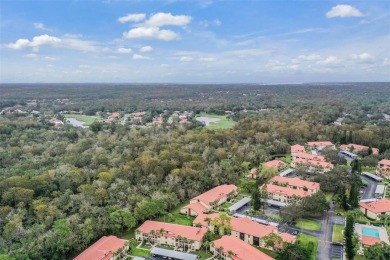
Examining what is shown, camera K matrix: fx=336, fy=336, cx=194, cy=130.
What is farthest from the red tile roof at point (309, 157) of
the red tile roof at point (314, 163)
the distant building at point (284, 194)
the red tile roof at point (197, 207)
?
the red tile roof at point (197, 207)

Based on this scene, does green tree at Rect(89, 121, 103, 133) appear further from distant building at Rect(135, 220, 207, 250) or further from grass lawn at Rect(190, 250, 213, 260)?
grass lawn at Rect(190, 250, 213, 260)

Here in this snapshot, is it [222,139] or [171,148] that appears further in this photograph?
[222,139]

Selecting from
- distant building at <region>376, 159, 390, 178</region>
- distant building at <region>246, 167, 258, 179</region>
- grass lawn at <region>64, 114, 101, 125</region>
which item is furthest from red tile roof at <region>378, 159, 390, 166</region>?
grass lawn at <region>64, 114, 101, 125</region>

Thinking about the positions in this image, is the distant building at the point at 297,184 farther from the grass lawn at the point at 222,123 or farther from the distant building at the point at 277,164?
the grass lawn at the point at 222,123

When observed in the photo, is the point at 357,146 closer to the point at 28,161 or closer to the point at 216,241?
the point at 216,241

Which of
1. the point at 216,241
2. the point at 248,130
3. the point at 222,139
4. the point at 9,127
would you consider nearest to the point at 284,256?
the point at 216,241

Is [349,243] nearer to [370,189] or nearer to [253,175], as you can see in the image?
[370,189]
